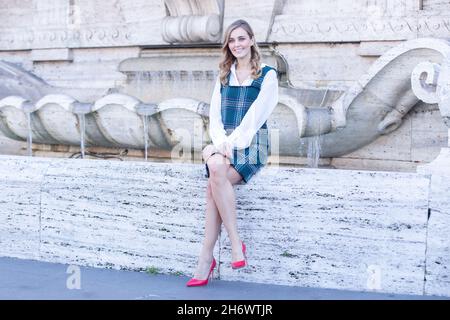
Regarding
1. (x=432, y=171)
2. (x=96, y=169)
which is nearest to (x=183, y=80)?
(x=96, y=169)

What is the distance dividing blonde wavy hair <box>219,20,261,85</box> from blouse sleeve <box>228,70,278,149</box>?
7cm

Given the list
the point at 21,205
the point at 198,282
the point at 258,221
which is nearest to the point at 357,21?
the point at 258,221

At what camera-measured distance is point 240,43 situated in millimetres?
4488

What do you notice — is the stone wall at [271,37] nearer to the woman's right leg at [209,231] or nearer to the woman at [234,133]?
the woman at [234,133]

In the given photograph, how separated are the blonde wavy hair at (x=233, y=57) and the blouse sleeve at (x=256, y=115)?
7 centimetres

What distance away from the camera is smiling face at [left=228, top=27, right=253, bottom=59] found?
14.7 ft

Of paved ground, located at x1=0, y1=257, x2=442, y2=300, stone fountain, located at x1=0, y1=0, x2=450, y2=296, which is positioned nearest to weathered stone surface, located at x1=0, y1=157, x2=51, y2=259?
stone fountain, located at x1=0, y1=0, x2=450, y2=296

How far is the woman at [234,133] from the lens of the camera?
14.4 ft

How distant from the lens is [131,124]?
7.20 metres

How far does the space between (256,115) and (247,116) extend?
0.15ft

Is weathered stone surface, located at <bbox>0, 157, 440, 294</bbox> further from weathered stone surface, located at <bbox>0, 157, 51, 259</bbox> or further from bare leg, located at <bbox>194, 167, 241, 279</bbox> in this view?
bare leg, located at <bbox>194, 167, 241, 279</bbox>

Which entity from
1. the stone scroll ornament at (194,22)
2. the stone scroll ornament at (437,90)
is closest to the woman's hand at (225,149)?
the stone scroll ornament at (437,90)

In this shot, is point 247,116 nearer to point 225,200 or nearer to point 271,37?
point 225,200
